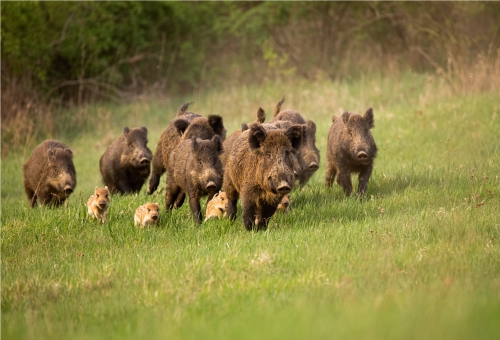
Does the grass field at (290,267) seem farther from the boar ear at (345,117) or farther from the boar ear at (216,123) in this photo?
the boar ear at (216,123)

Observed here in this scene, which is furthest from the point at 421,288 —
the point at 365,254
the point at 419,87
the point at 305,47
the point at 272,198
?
the point at 305,47

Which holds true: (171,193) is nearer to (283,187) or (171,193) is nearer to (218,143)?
(218,143)

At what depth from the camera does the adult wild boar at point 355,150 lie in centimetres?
1047

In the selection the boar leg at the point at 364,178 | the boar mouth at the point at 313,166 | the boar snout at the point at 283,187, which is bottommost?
the boar leg at the point at 364,178

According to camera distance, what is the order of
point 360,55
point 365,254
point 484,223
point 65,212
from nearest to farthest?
point 365,254, point 484,223, point 65,212, point 360,55

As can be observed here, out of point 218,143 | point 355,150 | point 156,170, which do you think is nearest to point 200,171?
point 218,143

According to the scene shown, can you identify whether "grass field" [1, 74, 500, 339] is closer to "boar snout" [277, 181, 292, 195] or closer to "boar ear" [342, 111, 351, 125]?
"boar snout" [277, 181, 292, 195]

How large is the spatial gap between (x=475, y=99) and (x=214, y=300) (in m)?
11.8

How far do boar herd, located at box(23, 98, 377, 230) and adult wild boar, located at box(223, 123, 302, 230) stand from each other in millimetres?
12

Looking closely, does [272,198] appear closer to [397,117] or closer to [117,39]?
[397,117]

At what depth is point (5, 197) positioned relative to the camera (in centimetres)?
1579

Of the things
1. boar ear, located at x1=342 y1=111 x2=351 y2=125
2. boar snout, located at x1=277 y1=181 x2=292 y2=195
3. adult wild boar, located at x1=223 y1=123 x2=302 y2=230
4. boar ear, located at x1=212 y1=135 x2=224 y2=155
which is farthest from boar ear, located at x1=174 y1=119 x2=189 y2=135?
boar snout, located at x1=277 y1=181 x2=292 y2=195

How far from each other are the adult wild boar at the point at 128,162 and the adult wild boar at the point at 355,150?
11.8 ft

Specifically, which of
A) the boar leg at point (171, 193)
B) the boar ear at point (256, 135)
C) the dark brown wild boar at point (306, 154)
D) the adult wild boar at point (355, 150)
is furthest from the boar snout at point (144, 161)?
the boar ear at point (256, 135)
